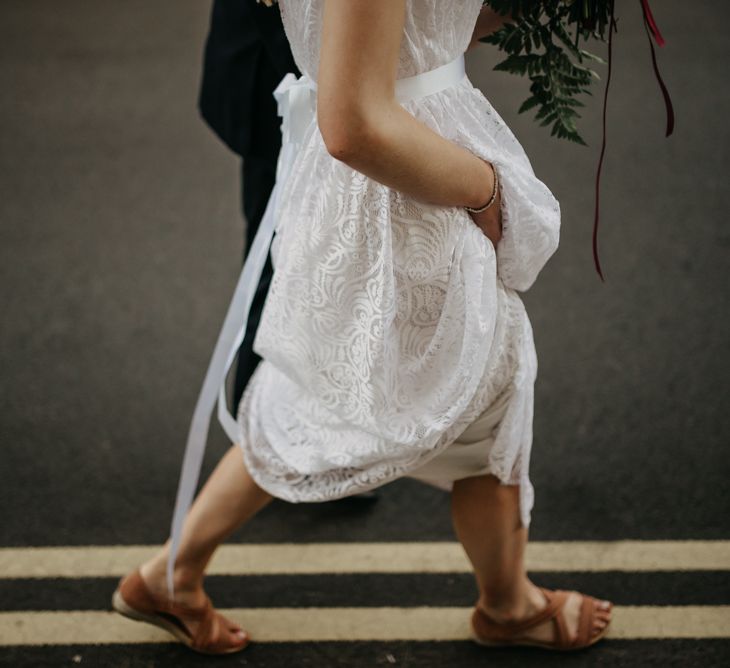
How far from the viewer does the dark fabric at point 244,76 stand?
6.57 feet

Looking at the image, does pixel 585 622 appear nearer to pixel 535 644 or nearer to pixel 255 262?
pixel 535 644

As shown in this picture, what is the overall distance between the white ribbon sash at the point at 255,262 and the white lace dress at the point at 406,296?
0.09 ft

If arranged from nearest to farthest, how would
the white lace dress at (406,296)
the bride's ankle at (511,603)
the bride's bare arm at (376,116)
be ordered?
the bride's bare arm at (376,116)
the white lace dress at (406,296)
the bride's ankle at (511,603)

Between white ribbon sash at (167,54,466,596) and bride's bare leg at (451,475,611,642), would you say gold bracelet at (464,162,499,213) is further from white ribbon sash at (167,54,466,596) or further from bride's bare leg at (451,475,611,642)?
bride's bare leg at (451,475,611,642)

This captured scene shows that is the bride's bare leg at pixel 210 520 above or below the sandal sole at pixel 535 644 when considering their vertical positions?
above

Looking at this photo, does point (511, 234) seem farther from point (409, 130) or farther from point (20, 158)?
point (20, 158)

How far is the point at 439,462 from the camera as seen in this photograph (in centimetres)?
176

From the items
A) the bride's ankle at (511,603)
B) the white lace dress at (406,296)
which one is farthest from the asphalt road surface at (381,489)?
the white lace dress at (406,296)

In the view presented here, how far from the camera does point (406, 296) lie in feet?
5.04

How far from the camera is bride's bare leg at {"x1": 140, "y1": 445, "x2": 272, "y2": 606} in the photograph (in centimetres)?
188

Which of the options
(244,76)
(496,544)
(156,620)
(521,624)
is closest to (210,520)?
(156,620)

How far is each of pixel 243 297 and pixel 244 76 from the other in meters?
0.53

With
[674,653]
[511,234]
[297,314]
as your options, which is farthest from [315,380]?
[674,653]

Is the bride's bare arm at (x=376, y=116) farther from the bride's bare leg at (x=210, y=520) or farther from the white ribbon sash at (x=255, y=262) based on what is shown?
the bride's bare leg at (x=210, y=520)
